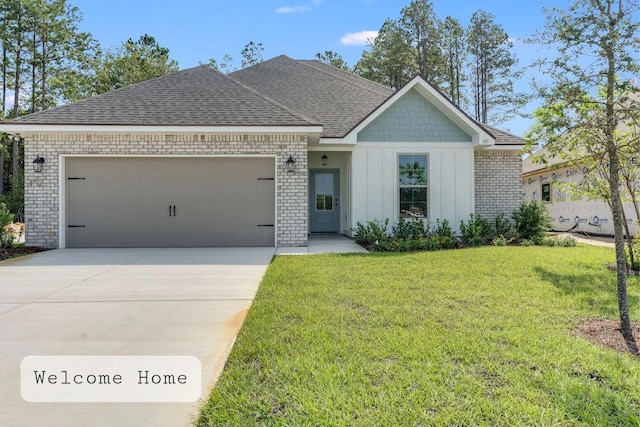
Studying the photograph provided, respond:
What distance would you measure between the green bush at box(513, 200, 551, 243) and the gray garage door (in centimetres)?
709

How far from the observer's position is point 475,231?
973 cm

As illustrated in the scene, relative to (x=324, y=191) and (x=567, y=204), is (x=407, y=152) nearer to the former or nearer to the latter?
(x=324, y=191)

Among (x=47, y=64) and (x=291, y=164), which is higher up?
(x=47, y=64)

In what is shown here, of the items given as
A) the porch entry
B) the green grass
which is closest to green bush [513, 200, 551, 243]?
the green grass

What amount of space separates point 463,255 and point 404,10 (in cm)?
2416

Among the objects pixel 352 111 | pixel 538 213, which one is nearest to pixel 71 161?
pixel 352 111

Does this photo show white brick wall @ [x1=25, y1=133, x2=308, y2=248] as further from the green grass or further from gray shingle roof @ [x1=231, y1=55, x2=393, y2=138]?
the green grass

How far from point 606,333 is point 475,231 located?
6.38 meters

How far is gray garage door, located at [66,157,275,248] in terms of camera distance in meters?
9.62

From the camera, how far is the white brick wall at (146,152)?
939cm

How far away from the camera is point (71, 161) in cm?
953

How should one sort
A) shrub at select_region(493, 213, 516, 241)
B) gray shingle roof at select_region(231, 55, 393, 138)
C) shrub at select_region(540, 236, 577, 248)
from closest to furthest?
shrub at select_region(540, 236, 577, 248)
shrub at select_region(493, 213, 516, 241)
gray shingle roof at select_region(231, 55, 393, 138)

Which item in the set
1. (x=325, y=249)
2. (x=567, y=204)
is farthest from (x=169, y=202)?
(x=567, y=204)

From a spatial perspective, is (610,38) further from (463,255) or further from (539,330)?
(463,255)
